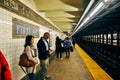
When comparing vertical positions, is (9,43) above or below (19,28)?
below

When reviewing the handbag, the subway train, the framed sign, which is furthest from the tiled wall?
the subway train

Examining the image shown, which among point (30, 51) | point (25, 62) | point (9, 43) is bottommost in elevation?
point (25, 62)

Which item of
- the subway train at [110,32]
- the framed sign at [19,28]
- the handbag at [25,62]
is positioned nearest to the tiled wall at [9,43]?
the framed sign at [19,28]

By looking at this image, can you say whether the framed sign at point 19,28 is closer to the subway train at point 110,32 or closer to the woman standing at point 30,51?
the woman standing at point 30,51

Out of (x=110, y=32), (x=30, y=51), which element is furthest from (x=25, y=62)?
(x=110, y=32)

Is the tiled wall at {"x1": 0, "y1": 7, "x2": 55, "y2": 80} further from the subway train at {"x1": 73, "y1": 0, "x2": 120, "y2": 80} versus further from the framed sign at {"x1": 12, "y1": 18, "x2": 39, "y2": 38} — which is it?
the subway train at {"x1": 73, "y1": 0, "x2": 120, "y2": 80}

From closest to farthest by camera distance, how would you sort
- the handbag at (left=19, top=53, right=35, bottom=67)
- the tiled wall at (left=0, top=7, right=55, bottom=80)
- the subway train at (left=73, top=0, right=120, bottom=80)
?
the tiled wall at (left=0, top=7, right=55, bottom=80)
the handbag at (left=19, top=53, right=35, bottom=67)
the subway train at (left=73, top=0, right=120, bottom=80)

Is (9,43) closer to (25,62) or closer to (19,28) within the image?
(25,62)

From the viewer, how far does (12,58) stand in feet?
14.7

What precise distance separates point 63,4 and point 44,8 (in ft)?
2.75

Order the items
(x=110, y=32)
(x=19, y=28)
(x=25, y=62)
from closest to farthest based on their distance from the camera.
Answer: (x=25, y=62), (x=19, y=28), (x=110, y=32)

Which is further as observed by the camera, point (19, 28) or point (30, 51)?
point (19, 28)

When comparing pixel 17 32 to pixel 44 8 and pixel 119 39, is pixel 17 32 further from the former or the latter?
pixel 119 39

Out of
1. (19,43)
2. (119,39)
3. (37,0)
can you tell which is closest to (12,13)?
(19,43)
